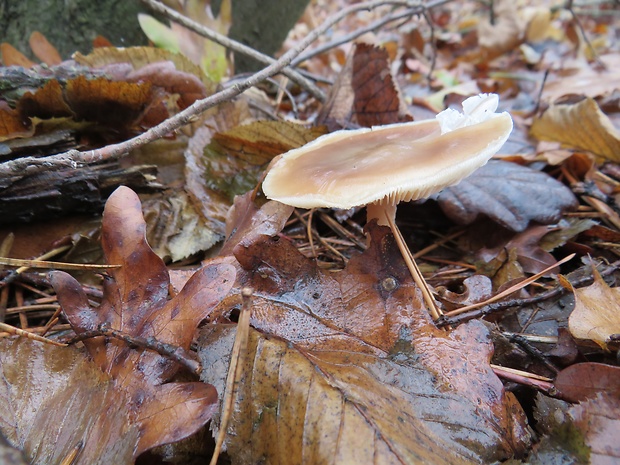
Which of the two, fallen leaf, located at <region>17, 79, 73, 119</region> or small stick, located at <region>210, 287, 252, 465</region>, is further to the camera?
fallen leaf, located at <region>17, 79, 73, 119</region>

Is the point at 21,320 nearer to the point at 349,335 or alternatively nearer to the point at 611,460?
the point at 349,335

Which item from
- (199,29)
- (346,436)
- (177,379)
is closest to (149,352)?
(177,379)

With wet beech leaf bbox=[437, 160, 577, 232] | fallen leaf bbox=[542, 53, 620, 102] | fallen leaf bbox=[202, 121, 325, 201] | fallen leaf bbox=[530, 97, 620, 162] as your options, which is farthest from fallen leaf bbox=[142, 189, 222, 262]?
fallen leaf bbox=[542, 53, 620, 102]

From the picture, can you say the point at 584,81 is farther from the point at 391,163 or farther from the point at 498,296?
the point at 498,296

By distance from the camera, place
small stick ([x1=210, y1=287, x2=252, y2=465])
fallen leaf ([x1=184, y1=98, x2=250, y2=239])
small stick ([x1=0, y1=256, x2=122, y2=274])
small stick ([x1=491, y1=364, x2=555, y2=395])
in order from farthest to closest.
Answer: fallen leaf ([x1=184, y1=98, x2=250, y2=239]), small stick ([x1=0, y1=256, x2=122, y2=274]), small stick ([x1=491, y1=364, x2=555, y2=395]), small stick ([x1=210, y1=287, x2=252, y2=465])

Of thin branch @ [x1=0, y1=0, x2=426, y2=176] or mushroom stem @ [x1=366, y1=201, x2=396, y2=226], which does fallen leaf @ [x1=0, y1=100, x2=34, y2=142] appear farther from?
mushroom stem @ [x1=366, y1=201, x2=396, y2=226]

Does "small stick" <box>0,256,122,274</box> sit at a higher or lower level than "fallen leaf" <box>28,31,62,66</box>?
lower

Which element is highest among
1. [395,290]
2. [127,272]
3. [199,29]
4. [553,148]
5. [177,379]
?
[199,29]
